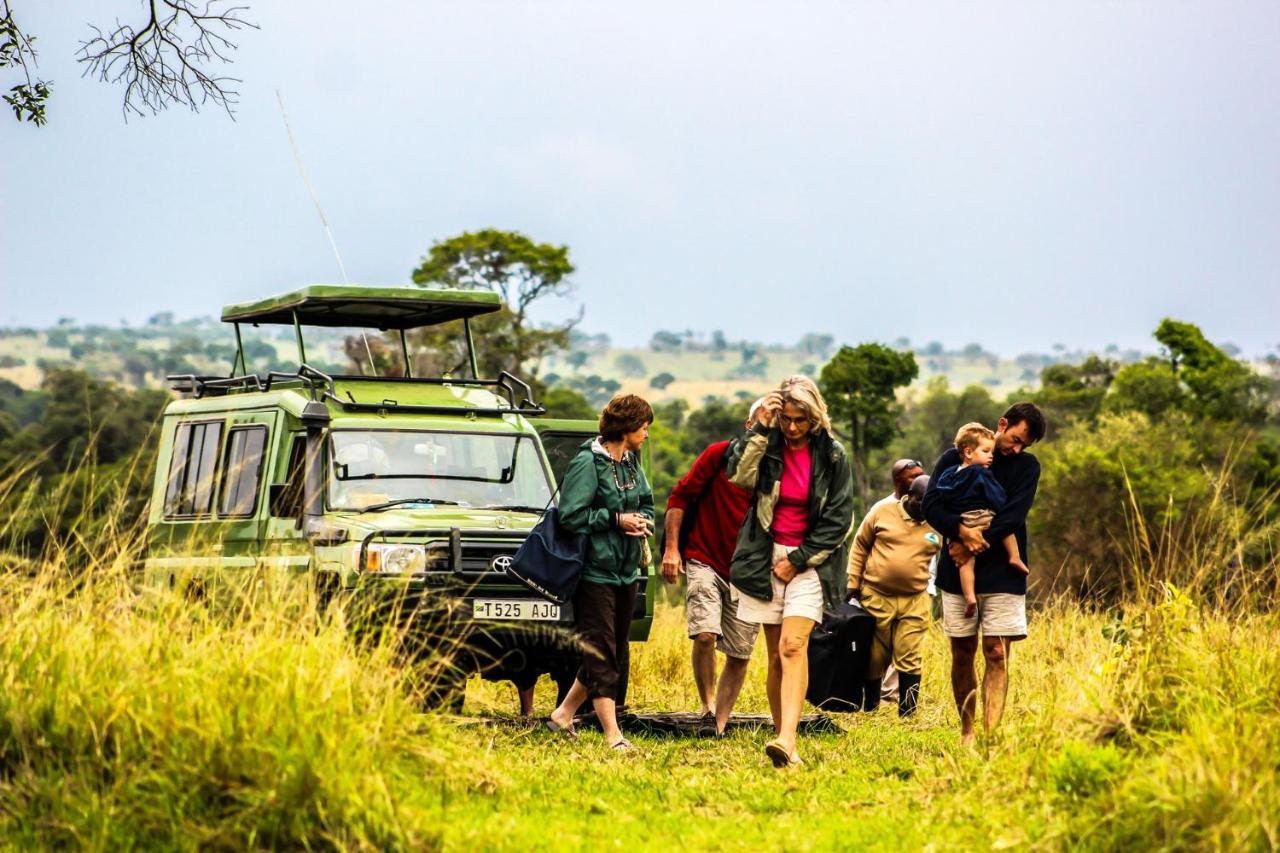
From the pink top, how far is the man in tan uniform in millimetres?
2999

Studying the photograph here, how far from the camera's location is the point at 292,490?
10.8 metres

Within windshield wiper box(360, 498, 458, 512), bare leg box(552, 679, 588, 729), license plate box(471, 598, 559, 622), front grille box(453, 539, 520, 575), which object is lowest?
bare leg box(552, 679, 588, 729)

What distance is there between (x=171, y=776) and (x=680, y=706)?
6.52 meters

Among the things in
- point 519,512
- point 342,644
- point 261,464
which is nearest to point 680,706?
point 519,512

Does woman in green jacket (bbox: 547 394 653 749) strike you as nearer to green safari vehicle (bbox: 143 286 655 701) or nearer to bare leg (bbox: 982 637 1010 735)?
green safari vehicle (bbox: 143 286 655 701)

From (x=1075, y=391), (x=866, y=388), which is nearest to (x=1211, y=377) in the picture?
(x=1075, y=391)

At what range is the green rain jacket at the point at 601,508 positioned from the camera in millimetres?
9242

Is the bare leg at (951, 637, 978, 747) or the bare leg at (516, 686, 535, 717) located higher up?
the bare leg at (951, 637, 978, 747)

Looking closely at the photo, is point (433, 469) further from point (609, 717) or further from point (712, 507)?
point (609, 717)

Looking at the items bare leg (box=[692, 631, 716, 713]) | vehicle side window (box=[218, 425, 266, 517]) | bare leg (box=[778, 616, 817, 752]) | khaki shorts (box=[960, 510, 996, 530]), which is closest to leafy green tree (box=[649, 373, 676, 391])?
vehicle side window (box=[218, 425, 266, 517])

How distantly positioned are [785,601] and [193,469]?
213 inches

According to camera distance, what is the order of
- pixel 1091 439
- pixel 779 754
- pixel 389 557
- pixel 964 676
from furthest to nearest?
pixel 1091 439 → pixel 389 557 → pixel 964 676 → pixel 779 754

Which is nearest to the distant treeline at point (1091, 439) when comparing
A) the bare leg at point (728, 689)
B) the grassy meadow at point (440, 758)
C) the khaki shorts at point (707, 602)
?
the khaki shorts at point (707, 602)

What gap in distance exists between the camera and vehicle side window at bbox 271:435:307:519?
35.0 ft
